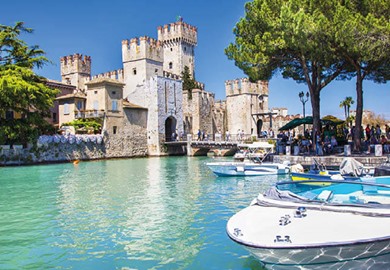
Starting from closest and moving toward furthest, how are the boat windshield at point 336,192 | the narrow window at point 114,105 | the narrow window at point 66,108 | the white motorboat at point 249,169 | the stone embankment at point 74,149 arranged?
the boat windshield at point 336,192, the white motorboat at point 249,169, the stone embankment at point 74,149, the narrow window at point 114,105, the narrow window at point 66,108

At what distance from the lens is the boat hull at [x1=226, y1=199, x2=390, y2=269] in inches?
212

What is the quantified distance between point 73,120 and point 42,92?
9298 mm

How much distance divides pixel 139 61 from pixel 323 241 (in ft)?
159

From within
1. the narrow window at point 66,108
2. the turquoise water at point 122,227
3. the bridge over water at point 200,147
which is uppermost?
the narrow window at point 66,108

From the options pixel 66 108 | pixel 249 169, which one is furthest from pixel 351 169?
pixel 66 108

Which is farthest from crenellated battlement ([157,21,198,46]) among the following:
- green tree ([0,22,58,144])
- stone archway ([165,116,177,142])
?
green tree ([0,22,58,144])

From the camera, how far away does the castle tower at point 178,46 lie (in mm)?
63188

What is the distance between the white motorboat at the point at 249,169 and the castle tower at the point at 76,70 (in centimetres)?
3868

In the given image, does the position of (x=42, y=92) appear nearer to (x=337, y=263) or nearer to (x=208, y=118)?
(x=208, y=118)

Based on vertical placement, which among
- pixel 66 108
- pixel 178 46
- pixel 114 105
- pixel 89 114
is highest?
pixel 178 46

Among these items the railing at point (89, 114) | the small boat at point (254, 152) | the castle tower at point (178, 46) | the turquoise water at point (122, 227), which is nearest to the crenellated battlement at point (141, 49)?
the castle tower at point (178, 46)

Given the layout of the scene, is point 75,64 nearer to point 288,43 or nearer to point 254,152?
point 254,152

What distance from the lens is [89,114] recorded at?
41.9 meters

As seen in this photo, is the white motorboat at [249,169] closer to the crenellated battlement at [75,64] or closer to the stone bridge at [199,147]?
the stone bridge at [199,147]
